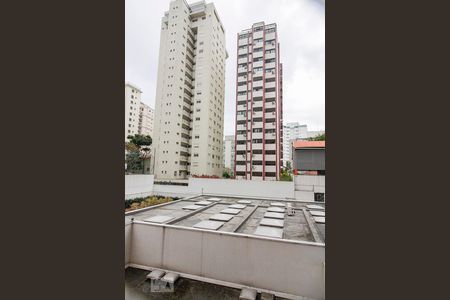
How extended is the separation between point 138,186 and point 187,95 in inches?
671

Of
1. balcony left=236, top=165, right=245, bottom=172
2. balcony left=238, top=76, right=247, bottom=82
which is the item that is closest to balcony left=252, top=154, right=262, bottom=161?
balcony left=236, top=165, right=245, bottom=172

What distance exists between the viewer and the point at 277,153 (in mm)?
24859

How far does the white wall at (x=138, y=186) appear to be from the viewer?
12797 mm

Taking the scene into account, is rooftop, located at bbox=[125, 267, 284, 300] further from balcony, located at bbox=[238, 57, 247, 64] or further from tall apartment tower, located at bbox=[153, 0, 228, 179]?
balcony, located at bbox=[238, 57, 247, 64]

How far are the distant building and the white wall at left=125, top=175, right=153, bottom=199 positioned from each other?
426 inches

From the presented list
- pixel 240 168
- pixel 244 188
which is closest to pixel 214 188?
pixel 244 188

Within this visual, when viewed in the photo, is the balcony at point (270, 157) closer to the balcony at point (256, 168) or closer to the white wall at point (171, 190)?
the balcony at point (256, 168)

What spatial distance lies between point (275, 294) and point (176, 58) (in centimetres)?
2775

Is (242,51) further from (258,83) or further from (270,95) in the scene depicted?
(270,95)

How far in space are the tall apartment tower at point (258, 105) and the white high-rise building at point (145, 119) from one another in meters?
29.8

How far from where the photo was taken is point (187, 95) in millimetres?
27641
